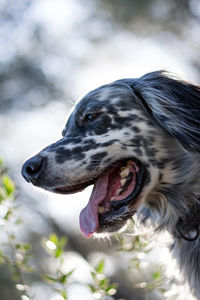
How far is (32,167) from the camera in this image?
171 inches

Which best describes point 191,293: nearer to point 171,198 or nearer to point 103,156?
point 171,198

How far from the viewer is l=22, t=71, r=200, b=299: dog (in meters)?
4.39

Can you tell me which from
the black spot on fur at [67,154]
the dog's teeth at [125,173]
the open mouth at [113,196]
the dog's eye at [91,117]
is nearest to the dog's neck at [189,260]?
the open mouth at [113,196]

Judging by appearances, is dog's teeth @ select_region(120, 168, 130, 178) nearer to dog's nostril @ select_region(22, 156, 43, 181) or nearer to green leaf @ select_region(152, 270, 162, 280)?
dog's nostril @ select_region(22, 156, 43, 181)

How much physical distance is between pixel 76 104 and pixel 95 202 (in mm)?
827

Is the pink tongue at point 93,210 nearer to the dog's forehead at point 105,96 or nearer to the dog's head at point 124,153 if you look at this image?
the dog's head at point 124,153

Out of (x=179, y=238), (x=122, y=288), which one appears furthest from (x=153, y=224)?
(x=122, y=288)

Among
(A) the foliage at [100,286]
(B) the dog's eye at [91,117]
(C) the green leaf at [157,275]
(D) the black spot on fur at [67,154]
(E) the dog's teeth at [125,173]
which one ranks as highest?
(B) the dog's eye at [91,117]

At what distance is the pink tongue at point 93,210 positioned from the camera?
173 inches

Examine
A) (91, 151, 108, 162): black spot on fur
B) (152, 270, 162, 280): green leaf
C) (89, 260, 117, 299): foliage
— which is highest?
(91, 151, 108, 162): black spot on fur

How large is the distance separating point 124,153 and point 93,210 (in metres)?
0.47

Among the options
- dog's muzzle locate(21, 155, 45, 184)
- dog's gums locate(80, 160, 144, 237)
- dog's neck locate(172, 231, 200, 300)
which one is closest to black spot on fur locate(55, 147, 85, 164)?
dog's muzzle locate(21, 155, 45, 184)

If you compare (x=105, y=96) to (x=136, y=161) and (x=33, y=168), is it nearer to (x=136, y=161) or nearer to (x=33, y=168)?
(x=136, y=161)

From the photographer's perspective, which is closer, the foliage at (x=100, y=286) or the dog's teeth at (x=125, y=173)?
the foliage at (x=100, y=286)
